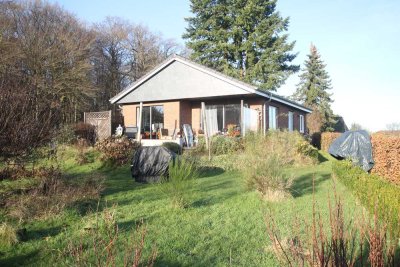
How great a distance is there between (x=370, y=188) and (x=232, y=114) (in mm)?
15601

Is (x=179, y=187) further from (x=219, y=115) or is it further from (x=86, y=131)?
(x=86, y=131)

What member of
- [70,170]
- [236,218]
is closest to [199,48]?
[70,170]

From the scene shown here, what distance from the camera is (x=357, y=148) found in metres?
13.7

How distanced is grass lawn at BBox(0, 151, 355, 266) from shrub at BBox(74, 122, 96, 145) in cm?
1151

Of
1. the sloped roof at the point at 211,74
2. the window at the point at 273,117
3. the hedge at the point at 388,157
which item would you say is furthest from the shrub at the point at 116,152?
the window at the point at 273,117

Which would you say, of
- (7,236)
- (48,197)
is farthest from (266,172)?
(7,236)

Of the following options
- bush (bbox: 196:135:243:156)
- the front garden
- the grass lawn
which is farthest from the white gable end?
the grass lawn

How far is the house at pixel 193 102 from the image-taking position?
19.5 meters

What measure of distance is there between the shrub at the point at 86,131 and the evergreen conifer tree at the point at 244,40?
16.9 meters

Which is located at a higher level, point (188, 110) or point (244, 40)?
point (244, 40)

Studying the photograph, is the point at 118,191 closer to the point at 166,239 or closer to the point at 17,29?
the point at 166,239

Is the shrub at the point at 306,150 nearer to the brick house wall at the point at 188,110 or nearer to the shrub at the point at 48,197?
the brick house wall at the point at 188,110

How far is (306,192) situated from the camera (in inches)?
344

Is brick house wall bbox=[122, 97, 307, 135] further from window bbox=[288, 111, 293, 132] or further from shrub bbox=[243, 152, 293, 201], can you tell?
shrub bbox=[243, 152, 293, 201]
